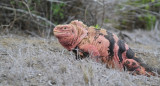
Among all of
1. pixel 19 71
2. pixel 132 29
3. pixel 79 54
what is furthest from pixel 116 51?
pixel 132 29

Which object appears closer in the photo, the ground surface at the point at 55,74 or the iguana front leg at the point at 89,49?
the ground surface at the point at 55,74

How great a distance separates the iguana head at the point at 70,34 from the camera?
13.5 ft

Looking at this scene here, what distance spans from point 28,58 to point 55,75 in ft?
2.41

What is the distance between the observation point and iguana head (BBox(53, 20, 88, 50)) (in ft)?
13.5

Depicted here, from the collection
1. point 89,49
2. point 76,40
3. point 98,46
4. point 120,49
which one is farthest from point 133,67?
point 76,40

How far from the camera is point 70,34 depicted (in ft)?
13.6

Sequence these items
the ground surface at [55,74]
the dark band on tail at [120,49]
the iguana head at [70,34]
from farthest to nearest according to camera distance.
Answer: the dark band on tail at [120,49]
the iguana head at [70,34]
the ground surface at [55,74]

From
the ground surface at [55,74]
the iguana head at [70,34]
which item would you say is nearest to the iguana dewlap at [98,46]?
the iguana head at [70,34]

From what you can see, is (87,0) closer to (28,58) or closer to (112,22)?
(112,22)

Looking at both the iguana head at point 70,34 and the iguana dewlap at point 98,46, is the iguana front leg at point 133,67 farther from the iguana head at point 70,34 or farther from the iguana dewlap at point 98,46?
the iguana head at point 70,34

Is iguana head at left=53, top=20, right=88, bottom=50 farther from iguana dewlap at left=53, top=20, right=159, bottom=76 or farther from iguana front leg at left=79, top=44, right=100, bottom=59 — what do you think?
iguana front leg at left=79, top=44, right=100, bottom=59

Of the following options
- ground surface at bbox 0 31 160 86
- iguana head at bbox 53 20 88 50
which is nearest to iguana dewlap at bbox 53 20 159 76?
iguana head at bbox 53 20 88 50

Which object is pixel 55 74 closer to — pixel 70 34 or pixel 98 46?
pixel 70 34

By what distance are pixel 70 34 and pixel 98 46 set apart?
1.78 feet
